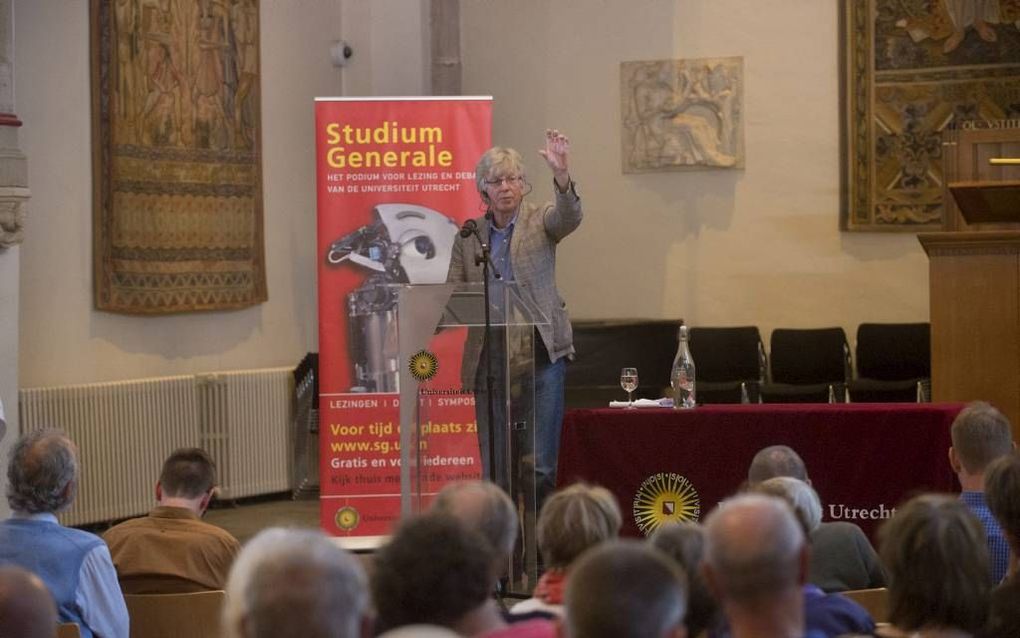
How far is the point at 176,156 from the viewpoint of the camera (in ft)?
30.3

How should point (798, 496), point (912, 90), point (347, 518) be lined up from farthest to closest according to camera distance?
point (912, 90), point (347, 518), point (798, 496)

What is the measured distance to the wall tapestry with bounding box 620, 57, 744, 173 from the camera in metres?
10.3

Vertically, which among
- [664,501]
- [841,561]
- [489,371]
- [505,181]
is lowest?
[664,501]

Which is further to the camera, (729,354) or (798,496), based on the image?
(729,354)

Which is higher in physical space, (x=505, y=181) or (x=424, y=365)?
(x=505, y=181)

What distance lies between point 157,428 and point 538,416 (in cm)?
415

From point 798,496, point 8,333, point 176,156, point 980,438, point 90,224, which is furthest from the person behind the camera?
point 176,156

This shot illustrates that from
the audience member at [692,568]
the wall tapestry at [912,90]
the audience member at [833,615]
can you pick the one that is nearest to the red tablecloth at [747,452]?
the audience member at [833,615]

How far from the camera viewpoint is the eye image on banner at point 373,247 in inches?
299

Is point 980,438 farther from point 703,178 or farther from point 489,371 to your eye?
point 703,178

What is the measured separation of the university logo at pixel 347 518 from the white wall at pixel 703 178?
11.9ft

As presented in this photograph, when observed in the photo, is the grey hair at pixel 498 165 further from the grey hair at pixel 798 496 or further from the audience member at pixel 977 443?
the grey hair at pixel 798 496

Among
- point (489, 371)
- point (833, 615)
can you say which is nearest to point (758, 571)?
point (833, 615)

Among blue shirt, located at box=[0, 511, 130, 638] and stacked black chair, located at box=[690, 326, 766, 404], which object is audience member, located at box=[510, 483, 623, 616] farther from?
stacked black chair, located at box=[690, 326, 766, 404]
